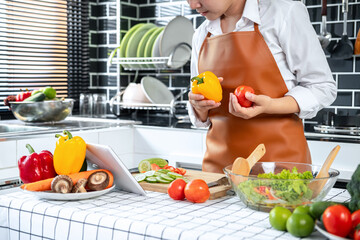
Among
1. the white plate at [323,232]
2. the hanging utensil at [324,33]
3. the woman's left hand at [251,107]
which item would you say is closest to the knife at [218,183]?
the woman's left hand at [251,107]

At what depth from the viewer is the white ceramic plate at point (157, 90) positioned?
134 inches

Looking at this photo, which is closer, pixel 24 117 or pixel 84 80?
pixel 24 117

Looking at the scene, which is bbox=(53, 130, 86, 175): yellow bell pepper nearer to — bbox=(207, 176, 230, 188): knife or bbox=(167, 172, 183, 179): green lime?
bbox=(167, 172, 183, 179): green lime

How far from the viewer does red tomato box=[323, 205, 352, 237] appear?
37.4 inches

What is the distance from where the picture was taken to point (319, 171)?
1316 mm

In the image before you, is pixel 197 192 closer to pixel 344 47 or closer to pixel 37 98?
pixel 37 98

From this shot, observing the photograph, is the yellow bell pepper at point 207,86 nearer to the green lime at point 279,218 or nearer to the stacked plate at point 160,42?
the green lime at point 279,218

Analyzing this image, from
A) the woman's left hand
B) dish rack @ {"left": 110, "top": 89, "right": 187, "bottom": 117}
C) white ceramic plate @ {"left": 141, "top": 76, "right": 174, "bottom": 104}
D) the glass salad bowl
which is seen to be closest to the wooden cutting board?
the glass salad bowl

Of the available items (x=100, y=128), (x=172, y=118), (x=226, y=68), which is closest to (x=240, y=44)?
(x=226, y=68)

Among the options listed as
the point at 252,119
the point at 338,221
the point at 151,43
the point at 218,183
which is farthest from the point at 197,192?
the point at 151,43

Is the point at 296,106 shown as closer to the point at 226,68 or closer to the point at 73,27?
the point at 226,68

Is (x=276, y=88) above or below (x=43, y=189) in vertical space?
above

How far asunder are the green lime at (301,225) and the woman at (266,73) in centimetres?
68

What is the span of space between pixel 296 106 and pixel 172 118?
1.80m
